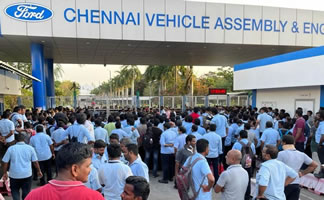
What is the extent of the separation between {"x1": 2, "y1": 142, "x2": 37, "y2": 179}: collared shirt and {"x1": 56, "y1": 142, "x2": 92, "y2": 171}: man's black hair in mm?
2944

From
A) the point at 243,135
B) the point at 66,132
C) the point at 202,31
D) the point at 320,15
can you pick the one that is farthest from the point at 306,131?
the point at 320,15

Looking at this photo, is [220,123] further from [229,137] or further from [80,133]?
[80,133]

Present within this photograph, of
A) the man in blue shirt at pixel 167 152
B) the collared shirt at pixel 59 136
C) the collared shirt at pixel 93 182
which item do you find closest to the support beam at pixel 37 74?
the collared shirt at pixel 59 136

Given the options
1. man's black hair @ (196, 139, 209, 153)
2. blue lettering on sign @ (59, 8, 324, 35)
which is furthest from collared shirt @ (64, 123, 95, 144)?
blue lettering on sign @ (59, 8, 324, 35)

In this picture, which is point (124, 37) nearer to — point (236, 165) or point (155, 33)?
point (155, 33)

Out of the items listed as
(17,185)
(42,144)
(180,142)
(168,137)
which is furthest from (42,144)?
(180,142)

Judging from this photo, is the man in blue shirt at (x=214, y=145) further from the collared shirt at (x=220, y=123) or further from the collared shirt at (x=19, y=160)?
the collared shirt at (x=19, y=160)

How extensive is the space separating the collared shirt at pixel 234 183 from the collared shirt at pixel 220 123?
13.7 ft

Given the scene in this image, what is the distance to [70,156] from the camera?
5.44 feet

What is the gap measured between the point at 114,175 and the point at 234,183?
5.36 feet

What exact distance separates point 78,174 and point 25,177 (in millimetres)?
3154

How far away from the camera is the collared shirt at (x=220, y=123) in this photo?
7.10 meters

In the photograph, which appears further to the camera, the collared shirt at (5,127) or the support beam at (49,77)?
the support beam at (49,77)

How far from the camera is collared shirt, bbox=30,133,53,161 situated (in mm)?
5113
